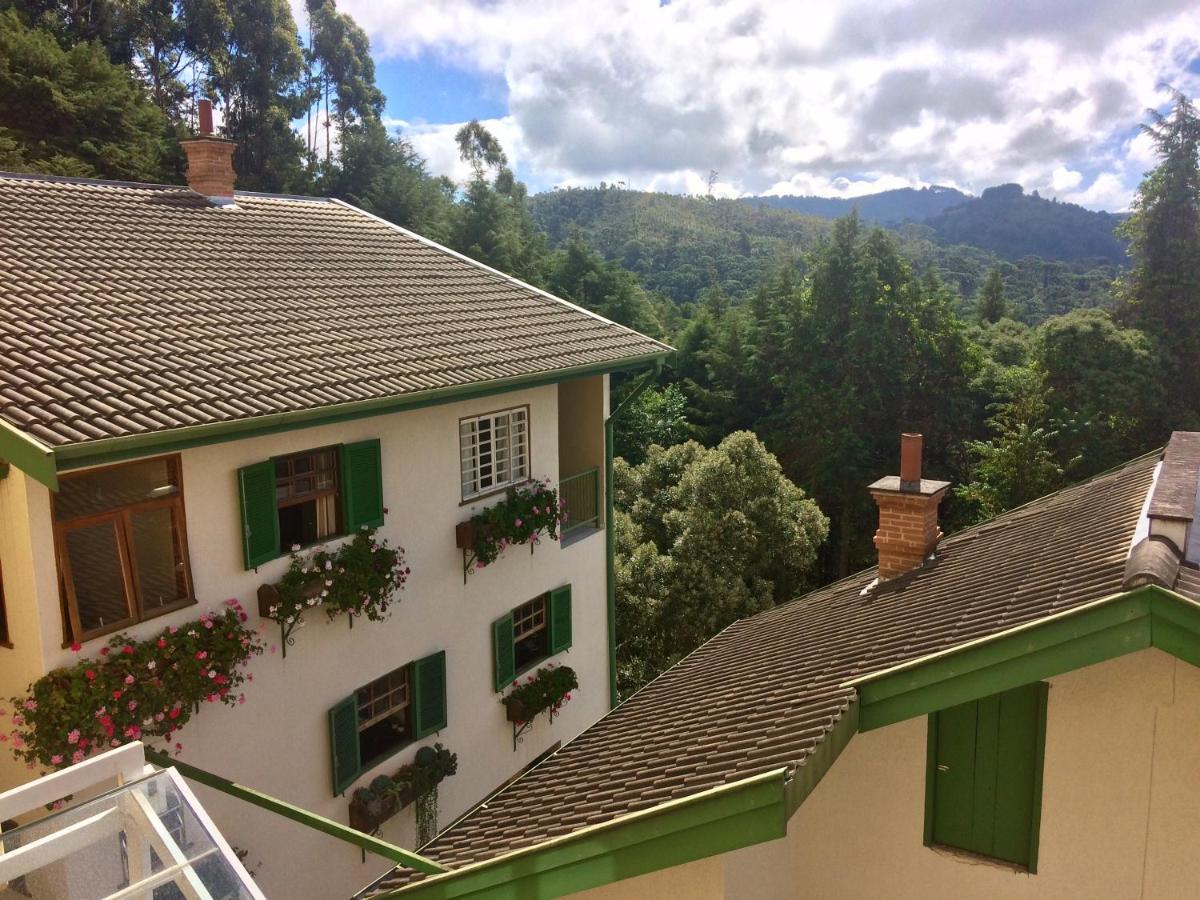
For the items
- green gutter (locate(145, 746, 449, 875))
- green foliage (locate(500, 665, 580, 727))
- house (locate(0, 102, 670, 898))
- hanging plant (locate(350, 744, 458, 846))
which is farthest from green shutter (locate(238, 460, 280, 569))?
green foliage (locate(500, 665, 580, 727))

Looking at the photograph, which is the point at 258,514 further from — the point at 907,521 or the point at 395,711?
the point at 907,521

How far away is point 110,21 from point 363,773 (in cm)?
4208

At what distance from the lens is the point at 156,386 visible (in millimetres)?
7211

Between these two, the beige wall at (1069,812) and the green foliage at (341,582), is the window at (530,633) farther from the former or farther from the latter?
the beige wall at (1069,812)

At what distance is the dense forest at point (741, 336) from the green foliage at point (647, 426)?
11 cm

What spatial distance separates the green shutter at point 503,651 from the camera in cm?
1134

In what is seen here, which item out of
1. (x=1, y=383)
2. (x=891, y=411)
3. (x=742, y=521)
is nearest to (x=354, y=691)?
(x=1, y=383)

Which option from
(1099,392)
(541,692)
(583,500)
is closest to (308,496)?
(541,692)

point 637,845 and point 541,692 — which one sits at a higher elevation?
point 637,845

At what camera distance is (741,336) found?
136 ft

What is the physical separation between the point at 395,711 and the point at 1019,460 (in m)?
25.7

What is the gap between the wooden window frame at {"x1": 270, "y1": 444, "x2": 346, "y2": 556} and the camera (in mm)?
8617

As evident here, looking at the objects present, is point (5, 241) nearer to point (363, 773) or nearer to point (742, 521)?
point (363, 773)

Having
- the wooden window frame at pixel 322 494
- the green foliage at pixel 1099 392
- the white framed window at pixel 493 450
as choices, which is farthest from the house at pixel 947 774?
the green foliage at pixel 1099 392
